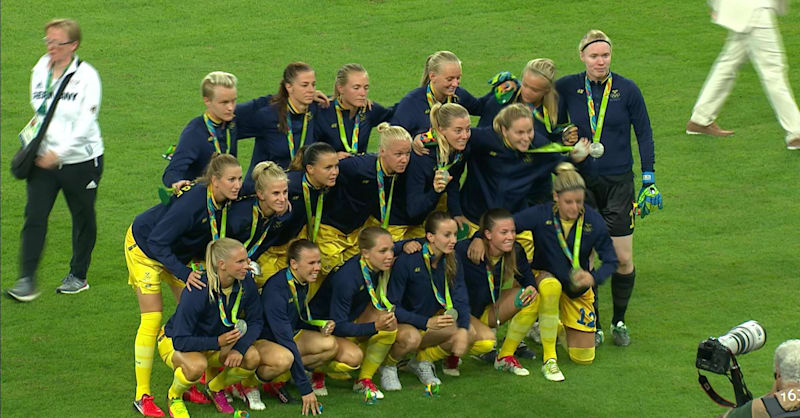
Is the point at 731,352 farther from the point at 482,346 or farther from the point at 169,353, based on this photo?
the point at 169,353

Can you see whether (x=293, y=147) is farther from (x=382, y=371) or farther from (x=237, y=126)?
(x=382, y=371)

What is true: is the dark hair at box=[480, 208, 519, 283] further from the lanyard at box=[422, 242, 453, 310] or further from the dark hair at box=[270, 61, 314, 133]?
the dark hair at box=[270, 61, 314, 133]

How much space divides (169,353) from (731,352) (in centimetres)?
314

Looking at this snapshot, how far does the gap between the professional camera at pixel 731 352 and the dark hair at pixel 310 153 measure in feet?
8.34

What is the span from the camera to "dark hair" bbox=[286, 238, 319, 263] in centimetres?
728

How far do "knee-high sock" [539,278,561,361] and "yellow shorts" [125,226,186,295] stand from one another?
7.10ft

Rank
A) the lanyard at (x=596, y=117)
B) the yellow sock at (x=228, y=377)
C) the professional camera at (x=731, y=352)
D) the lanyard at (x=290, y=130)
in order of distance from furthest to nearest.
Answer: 1. the lanyard at (x=596, y=117)
2. the lanyard at (x=290, y=130)
3. the yellow sock at (x=228, y=377)
4. the professional camera at (x=731, y=352)

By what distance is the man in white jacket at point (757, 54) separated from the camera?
10.7 m

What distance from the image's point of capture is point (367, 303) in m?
7.67

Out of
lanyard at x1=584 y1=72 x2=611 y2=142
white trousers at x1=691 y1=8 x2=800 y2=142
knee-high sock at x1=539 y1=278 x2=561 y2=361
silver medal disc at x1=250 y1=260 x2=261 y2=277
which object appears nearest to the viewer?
silver medal disc at x1=250 y1=260 x2=261 y2=277

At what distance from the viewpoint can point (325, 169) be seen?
7.53 m

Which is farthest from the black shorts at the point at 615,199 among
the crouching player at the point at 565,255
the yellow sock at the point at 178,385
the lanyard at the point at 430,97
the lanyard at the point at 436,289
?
the yellow sock at the point at 178,385

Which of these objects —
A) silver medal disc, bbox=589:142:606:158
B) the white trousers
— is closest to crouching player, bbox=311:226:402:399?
silver medal disc, bbox=589:142:606:158

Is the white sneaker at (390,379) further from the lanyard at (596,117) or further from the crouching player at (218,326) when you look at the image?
the lanyard at (596,117)
